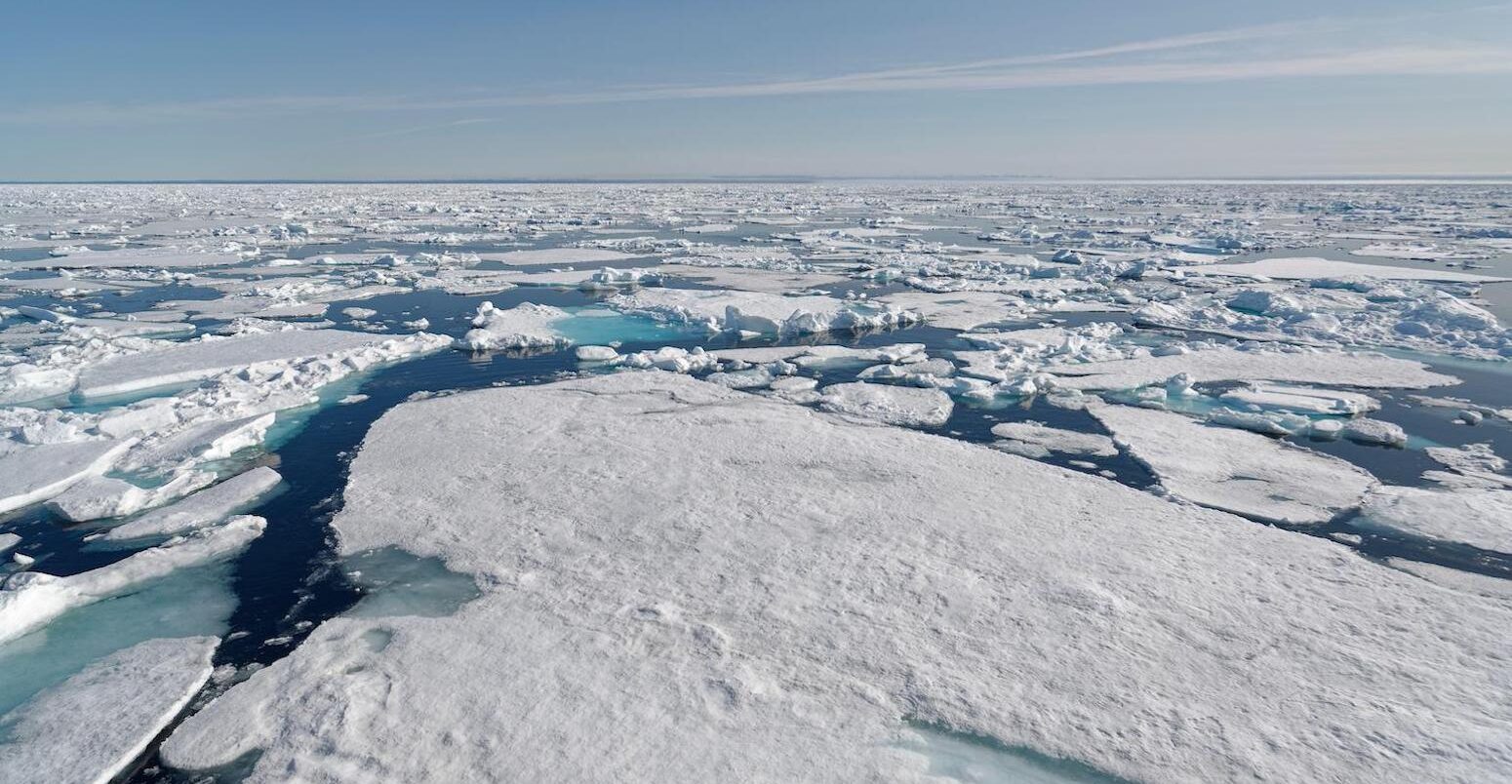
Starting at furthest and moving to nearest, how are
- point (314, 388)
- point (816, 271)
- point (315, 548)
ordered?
point (816, 271), point (314, 388), point (315, 548)

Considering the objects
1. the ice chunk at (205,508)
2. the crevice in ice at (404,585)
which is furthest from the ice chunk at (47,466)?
the crevice in ice at (404,585)

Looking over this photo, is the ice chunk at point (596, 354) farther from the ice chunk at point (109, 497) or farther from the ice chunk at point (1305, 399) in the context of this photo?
the ice chunk at point (1305, 399)

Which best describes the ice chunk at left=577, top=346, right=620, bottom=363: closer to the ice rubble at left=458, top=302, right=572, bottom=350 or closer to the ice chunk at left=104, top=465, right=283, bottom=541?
the ice rubble at left=458, top=302, right=572, bottom=350

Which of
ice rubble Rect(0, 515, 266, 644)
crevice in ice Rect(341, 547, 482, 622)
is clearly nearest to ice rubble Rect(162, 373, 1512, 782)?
crevice in ice Rect(341, 547, 482, 622)

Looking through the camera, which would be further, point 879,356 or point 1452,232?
point 1452,232

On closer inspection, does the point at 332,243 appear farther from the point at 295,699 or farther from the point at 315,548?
the point at 295,699

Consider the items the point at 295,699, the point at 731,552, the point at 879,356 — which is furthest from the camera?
the point at 879,356

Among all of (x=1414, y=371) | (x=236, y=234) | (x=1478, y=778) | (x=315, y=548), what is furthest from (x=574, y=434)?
(x=236, y=234)
